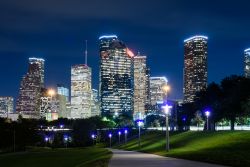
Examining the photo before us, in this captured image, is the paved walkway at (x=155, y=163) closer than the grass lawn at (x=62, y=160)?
Yes

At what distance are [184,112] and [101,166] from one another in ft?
378

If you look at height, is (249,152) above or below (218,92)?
below

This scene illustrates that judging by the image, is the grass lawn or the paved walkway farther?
the grass lawn

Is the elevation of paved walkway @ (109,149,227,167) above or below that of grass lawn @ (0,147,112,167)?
above

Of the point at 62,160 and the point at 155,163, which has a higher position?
the point at 155,163

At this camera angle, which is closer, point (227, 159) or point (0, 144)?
point (227, 159)

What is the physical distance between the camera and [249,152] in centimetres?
3716

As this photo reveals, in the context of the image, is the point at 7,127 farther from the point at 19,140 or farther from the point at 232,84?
the point at 232,84

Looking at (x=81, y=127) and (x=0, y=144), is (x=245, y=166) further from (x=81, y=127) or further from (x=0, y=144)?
(x=81, y=127)

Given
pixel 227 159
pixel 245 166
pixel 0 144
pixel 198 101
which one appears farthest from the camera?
pixel 0 144

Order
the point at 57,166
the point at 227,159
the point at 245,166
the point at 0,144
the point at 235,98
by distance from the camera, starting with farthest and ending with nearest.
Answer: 1. the point at 0,144
2. the point at 235,98
3. the point at 57,166
4. the point at 227,159
5. the point at 245,166

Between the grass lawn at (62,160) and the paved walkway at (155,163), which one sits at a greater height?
the paved walkway at (155,163)

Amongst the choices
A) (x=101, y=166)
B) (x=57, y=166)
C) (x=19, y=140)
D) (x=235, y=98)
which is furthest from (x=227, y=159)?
Answer: (x=19, y=140)

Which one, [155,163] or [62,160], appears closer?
[155,163]
